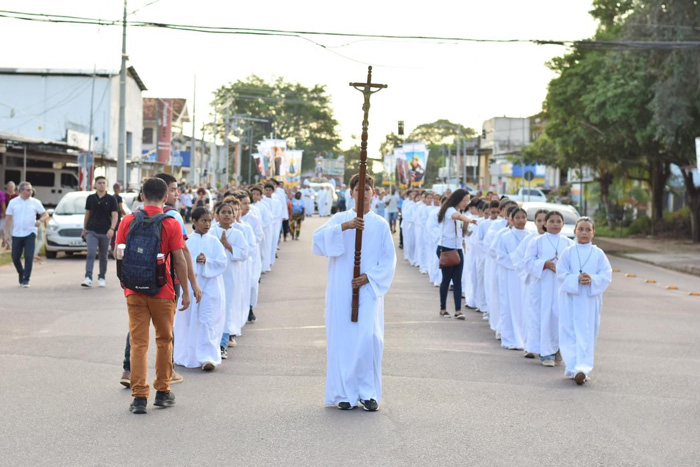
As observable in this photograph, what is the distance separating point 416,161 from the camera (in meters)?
43.4

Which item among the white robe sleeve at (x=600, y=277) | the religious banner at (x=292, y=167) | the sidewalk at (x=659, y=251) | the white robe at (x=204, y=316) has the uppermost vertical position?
the religious banner at (x=292, y=167)

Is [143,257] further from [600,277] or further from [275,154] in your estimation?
[275,154]

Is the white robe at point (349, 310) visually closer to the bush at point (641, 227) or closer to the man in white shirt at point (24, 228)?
the man in white shirt at point (24, 228)

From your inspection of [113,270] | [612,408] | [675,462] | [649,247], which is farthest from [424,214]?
[675,462]

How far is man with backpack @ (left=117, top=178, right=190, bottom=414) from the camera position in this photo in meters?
7.62

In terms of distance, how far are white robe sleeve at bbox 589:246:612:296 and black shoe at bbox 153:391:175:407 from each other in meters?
4.00

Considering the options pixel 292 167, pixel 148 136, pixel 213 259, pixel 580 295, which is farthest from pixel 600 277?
pixel 148 136

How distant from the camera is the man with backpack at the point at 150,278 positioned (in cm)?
762

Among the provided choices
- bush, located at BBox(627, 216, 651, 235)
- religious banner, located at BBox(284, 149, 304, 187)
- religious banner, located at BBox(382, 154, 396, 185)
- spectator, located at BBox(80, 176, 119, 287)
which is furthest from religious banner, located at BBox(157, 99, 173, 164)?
spectator, located at BBox(80, 176, 119, 287)

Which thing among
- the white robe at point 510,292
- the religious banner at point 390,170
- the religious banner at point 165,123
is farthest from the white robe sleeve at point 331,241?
the religious banner at point 165,123

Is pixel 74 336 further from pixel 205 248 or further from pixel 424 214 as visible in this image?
pixel 424 214

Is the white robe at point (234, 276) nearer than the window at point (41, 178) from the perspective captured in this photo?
Yes

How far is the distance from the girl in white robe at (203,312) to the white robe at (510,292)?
3412 mm

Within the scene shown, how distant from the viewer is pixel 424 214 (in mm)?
23484
